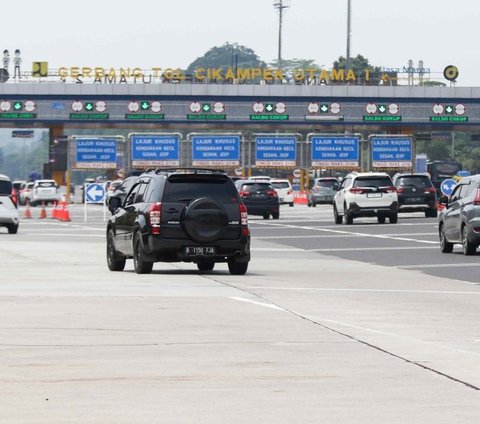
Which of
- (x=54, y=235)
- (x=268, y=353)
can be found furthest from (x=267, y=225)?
(x=268, y=353)

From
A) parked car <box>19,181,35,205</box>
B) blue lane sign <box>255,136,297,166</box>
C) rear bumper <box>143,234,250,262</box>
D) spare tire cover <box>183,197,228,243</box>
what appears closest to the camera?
spare tire cover <box>183,197,228,243</box>

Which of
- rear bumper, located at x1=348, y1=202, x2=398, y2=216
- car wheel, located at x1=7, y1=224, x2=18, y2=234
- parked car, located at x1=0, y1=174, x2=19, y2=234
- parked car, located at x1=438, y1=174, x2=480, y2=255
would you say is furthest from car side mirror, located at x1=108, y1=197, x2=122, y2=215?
rear bumper, located at x1=348, y1=202, x2=398, y2=216

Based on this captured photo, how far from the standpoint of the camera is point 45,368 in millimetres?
12367

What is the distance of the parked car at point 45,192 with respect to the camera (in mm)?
96625

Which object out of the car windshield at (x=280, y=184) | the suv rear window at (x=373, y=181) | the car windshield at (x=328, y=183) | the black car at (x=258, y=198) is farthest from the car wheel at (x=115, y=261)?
the car windshield at (x=328, y=183)

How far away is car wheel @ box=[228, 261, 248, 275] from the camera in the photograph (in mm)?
26469

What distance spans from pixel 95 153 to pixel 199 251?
6948 centimetres

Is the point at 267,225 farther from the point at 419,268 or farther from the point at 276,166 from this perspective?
the point at 276,166

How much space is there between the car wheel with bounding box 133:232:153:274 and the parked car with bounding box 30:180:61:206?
228 ft

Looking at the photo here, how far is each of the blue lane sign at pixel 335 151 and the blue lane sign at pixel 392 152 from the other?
2.15 metres

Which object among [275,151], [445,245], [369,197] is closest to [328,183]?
[275,151]

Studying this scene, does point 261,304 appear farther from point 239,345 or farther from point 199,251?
point 199,251

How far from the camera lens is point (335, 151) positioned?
100500mm

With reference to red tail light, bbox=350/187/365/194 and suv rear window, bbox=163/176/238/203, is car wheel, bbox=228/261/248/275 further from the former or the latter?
red tail light, bbox=350/187/365/194
